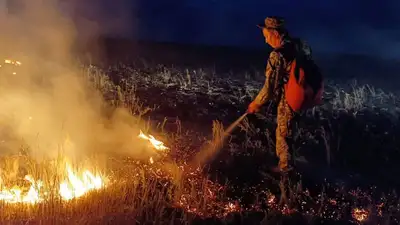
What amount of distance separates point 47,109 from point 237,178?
9.96 feet

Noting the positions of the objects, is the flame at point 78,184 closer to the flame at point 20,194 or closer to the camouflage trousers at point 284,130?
the flame at point 20,194

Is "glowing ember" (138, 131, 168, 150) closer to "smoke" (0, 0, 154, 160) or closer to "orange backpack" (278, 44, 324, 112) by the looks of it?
"smoke" (0, 0, 154, 160)

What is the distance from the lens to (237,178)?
607 cm

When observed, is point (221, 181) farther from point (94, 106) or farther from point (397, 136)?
point (397, 136)

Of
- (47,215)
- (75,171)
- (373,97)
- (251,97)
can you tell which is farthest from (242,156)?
(373,97)

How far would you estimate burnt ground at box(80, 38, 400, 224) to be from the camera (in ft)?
19.1

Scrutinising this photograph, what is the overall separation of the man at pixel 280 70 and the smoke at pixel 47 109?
1.84 metres

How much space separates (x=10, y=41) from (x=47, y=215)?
4925mm

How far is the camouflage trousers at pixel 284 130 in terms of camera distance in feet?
19.0

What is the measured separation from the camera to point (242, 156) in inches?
269

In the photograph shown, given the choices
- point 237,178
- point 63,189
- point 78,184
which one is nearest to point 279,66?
point 237,178

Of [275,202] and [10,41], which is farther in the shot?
[10,41]

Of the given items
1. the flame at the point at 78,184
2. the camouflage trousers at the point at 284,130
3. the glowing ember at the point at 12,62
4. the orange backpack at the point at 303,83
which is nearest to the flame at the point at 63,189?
the flame at the point at 78,184

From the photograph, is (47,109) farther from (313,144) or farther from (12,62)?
(313,144)
